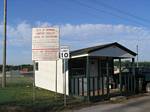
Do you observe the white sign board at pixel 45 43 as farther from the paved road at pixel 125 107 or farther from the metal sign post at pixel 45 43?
the paved road at pixel 125 107

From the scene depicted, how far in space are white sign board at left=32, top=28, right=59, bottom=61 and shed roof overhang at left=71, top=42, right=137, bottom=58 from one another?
1988mm

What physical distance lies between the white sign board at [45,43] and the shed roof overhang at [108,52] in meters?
1.99

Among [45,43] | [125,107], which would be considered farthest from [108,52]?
[125,107]

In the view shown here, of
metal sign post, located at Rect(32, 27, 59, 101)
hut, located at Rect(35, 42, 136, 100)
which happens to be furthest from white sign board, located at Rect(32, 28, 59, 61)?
hut, located at Rect(35, 42, 136, 100)

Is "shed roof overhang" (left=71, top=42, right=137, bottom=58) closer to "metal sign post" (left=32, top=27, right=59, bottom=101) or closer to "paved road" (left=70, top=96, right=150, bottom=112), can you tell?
"metal sign post" (left=32, top=27, right=59, bottom=101)

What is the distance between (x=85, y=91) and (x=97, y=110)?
5462mm

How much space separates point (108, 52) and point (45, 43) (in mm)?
4069

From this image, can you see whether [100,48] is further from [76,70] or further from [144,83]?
[144,83]

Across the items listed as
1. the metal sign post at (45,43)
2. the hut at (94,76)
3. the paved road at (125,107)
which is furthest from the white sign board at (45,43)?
the paved road at (125,107)

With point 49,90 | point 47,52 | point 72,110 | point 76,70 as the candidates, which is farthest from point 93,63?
point 72,110

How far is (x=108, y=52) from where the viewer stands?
70.4ft

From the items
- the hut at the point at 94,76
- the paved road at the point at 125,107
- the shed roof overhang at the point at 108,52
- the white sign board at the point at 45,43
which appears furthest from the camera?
the hut at the point at 94,76

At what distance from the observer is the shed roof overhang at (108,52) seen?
2067 centimetres

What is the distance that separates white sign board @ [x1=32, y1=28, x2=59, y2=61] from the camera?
1953 centimetres
